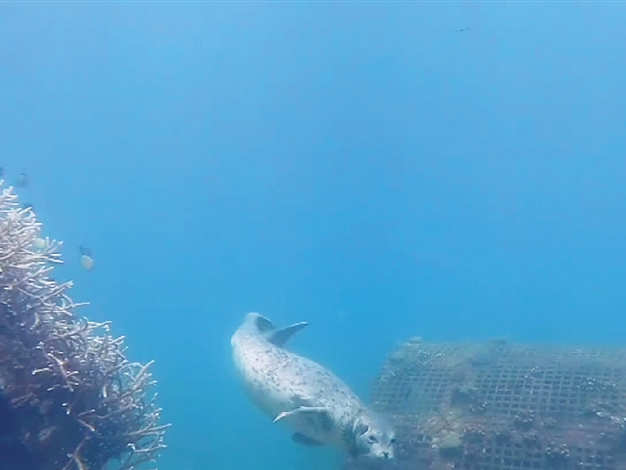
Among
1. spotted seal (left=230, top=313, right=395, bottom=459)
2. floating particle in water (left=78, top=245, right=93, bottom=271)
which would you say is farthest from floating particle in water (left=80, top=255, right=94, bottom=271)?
spotted seal (left=230, top=313, right=395, bottom=459)

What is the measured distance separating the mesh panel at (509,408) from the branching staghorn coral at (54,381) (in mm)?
4279

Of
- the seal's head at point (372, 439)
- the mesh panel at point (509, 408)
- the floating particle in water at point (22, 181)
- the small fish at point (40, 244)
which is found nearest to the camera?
the small fish at point (40, 244)

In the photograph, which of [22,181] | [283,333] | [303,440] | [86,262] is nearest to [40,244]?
[303,440]

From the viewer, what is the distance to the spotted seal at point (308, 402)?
23.5 feet

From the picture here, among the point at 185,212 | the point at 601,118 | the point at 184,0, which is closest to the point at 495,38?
the point at 601,118

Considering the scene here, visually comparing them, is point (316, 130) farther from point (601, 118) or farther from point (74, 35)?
point (601, 118)

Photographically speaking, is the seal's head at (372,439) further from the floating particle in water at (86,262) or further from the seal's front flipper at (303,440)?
the floating particle in water at (86,262)

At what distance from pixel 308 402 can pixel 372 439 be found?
1027 millimetres

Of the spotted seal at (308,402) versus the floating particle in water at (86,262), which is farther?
the floating particle in water at (86,262)

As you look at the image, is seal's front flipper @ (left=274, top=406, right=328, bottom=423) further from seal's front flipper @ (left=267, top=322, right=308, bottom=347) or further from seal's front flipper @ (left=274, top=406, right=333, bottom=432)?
seal's front flipper @ (left=267, top=322, right=308, bottom=347)

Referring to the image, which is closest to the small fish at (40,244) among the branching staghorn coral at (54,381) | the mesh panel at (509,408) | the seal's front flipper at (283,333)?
the branching staghorn coral at (54,381)

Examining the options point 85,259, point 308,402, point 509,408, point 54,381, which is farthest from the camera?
point 85,259

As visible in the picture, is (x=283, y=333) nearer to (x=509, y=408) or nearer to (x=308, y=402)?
(x=308, y=402)

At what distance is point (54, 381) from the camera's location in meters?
4.43
